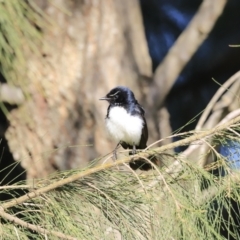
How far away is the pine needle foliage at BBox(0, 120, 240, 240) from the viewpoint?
4.09 ft

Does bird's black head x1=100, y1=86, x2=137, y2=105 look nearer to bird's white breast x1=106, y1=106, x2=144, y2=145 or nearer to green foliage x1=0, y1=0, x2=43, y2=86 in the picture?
bird's white breast x1=106, y1=106, x2=144, y2=145

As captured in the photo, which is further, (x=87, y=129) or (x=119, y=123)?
(x=87, y=129)

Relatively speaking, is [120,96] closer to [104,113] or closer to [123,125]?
[123,125]

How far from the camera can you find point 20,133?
263cm

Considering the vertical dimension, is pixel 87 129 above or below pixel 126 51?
below

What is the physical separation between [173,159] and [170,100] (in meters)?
2.76

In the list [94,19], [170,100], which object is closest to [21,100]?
[94,19]

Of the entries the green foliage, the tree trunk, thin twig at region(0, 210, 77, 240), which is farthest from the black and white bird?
the green foliage

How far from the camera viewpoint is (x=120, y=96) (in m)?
2.42

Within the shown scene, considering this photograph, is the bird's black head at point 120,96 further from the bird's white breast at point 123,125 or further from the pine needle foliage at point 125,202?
the pine needle foliage at point 125,202

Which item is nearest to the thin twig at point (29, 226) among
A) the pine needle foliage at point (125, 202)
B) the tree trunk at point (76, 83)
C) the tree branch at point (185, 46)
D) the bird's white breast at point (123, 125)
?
the pine needle foliage at point (125, 202)

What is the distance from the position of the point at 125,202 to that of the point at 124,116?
1110 mm

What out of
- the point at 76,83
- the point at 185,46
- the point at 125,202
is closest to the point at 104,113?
the point at 76,83

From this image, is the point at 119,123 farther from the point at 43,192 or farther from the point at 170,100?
the point at 170,100
